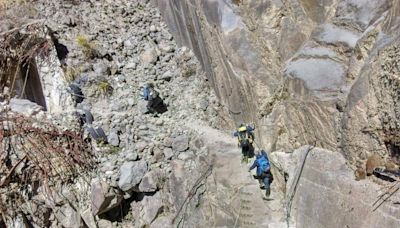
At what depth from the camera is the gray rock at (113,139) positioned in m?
9.77

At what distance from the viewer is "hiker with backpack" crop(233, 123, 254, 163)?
27.2 ft

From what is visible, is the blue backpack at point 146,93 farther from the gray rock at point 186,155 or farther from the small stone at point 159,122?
the gray rock at point 186,155

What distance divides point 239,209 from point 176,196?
136 cm

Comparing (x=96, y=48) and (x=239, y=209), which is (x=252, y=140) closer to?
(x=239, y=209)

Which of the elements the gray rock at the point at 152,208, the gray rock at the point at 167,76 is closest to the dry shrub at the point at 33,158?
the gray rock at the point at 152,208

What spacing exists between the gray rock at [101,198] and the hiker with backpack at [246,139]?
268cm

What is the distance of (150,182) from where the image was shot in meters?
9.23

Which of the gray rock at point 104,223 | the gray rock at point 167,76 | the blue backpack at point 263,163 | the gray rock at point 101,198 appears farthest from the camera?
the gray rock at point 167,76

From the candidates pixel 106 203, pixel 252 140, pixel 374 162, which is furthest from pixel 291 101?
pixel 106 203

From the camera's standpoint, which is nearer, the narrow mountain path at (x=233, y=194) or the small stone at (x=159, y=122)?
the narrow mountain path at (x=233, y=194)

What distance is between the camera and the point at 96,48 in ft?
37.3

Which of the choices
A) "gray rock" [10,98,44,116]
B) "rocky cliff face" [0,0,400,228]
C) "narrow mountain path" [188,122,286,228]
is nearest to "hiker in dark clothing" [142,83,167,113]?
"rocky cliff face" [0,0,400,228]

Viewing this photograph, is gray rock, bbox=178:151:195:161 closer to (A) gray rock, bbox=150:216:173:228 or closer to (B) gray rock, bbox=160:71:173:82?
(A) gray rock, bbox=150:216:173:228

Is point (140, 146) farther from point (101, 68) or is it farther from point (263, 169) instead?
point (263, 169)
